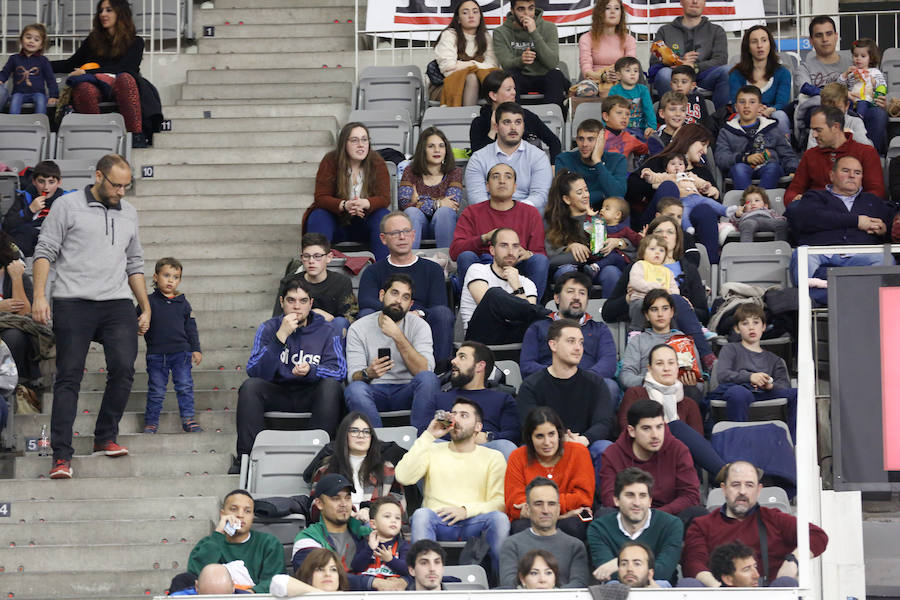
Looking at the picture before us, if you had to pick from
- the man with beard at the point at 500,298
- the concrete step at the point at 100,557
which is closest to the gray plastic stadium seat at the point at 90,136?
the man with beard at the point at 500,298

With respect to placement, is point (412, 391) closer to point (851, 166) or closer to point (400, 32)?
point (851, 166)

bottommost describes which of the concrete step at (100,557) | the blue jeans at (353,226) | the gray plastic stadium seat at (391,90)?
the concrete step at (100,557)

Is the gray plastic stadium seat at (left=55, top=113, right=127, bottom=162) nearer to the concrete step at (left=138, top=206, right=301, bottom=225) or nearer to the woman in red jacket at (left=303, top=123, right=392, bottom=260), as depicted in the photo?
the concrete step at (left=138, top=206, right=301, bottom=225)

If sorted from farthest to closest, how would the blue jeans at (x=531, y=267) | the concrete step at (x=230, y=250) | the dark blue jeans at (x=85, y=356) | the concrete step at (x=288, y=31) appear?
1. the concrete step at (x=288, y=31)
2. the concrete step at (x=230, y=250)
3. the blue jeans at (x=531, y=267)
4. the dark blue jeans at (x=85, y=356)

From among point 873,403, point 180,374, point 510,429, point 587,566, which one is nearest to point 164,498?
point 180,374

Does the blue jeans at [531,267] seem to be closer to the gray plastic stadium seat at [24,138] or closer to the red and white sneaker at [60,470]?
the red and white sneaker at [60,470]

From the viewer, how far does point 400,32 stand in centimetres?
1350

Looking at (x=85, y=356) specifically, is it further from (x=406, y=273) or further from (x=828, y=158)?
(x=828, y=158)

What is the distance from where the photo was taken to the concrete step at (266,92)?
13.1 meters

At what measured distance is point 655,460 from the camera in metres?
8.21

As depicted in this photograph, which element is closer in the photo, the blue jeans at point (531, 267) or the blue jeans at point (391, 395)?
the blue jeans at point (391, 395)

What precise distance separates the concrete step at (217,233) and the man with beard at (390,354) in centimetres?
214

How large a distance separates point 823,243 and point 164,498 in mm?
4294

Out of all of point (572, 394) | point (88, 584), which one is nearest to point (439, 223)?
point (572, 394)
